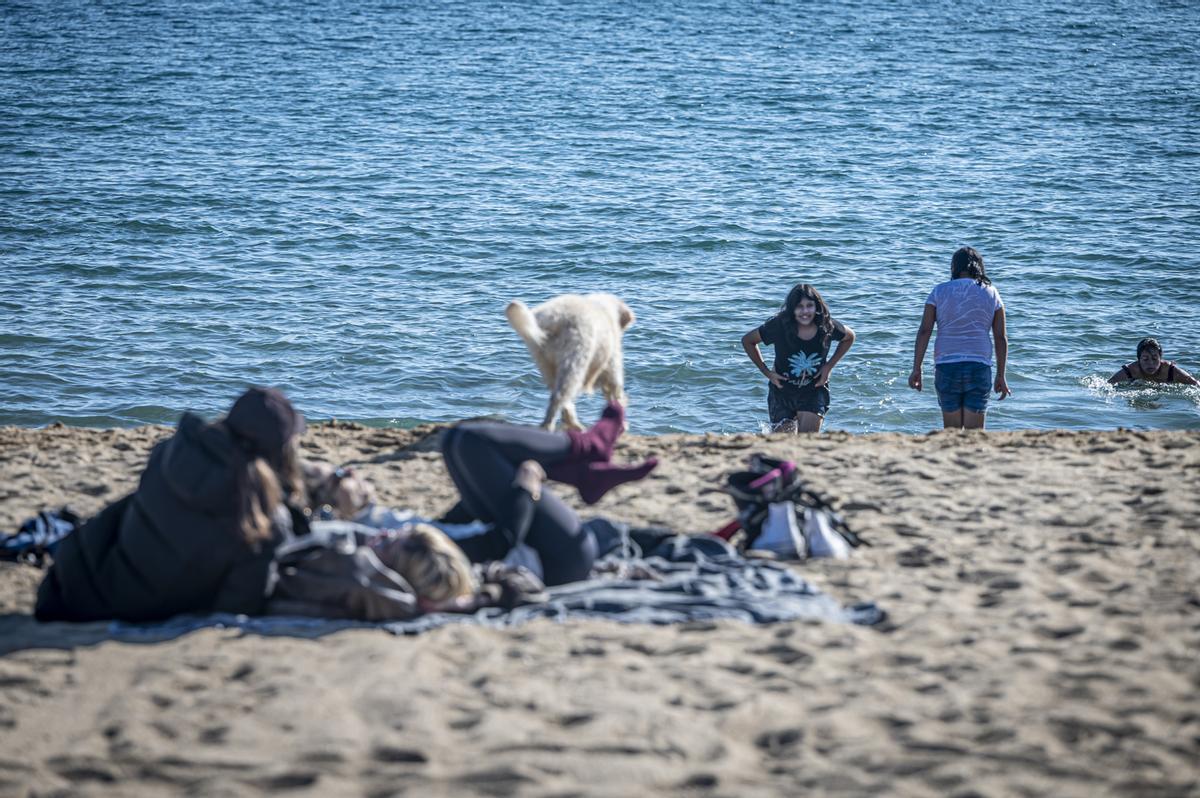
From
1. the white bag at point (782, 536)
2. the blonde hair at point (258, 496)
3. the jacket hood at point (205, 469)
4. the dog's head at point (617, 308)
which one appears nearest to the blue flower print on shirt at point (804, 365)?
the dog's head at point (617, 308)

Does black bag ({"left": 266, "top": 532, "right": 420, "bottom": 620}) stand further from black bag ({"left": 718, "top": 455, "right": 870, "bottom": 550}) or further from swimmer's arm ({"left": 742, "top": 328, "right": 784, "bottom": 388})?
swimmer's arm ({"left": 742, "top": 328, "right": 784, "bottom": 388})

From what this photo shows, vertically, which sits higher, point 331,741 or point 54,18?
point 54,18

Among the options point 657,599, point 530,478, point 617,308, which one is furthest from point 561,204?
point 657,599

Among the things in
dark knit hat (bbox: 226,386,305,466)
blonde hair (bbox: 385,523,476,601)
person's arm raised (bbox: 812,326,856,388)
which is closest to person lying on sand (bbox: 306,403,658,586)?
blonde hair (bbox: 385,523,476,601)

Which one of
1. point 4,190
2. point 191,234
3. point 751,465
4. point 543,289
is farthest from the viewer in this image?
point 4,190

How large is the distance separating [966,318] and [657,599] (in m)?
4.83

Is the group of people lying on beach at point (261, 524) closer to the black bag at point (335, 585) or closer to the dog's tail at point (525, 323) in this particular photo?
the black bag at point (335, 585)

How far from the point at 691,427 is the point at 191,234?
941cm

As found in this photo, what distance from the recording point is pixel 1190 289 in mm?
15469

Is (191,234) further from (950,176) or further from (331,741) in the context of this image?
(331,741)

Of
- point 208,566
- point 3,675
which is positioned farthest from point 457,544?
point 3,675

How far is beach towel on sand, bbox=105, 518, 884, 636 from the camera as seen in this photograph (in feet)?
16.9

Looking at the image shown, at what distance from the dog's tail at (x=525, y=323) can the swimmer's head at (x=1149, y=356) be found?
289 inches

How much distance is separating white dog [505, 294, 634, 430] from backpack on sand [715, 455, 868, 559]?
164cm
